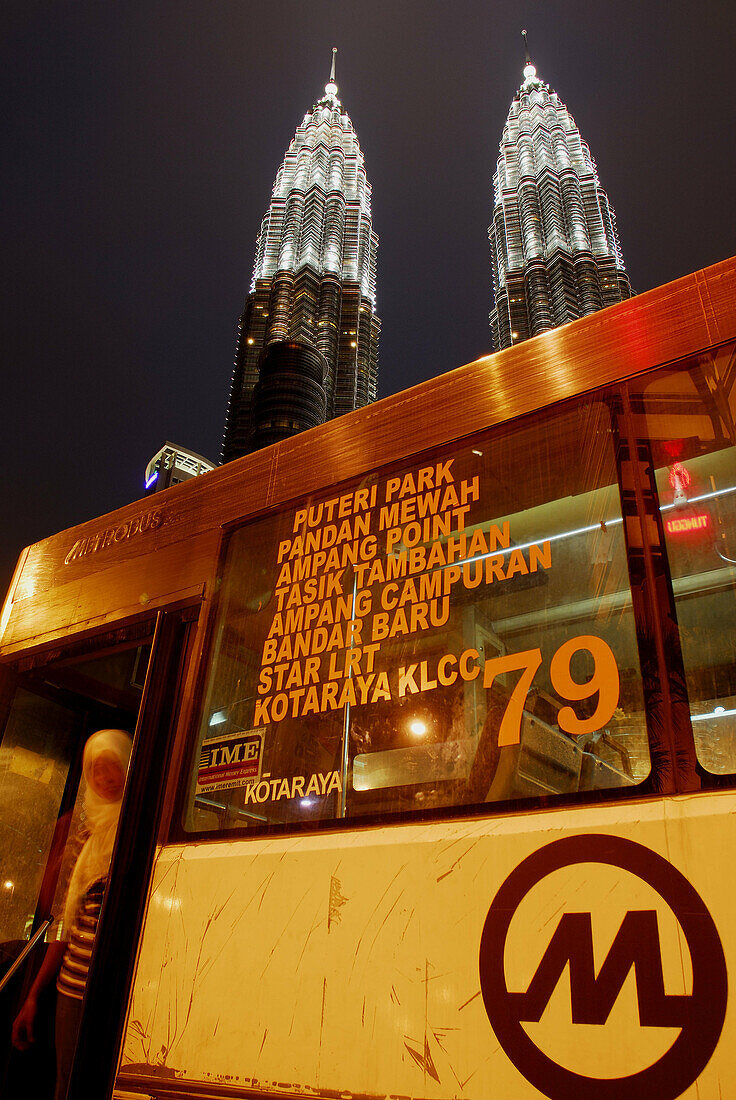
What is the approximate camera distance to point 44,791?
404 centimetres

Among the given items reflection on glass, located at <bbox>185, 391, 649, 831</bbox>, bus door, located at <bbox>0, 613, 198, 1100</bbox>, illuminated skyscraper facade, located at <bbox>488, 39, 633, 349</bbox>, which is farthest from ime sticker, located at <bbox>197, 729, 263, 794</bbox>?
illuminated skyscraper facade, located at <bbox>488, 39, 633, 349</bbox>

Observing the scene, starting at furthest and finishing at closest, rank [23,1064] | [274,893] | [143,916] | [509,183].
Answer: [509,183]
[23,1064]
[143,916]
[274,893]

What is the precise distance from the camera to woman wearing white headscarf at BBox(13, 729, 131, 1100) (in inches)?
107

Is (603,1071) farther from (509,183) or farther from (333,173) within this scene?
(333,173)

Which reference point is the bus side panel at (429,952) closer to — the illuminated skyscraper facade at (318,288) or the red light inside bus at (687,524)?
the red light inside bus at (687,524)

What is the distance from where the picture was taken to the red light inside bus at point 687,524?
5.99 feet

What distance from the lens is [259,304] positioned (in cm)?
6650

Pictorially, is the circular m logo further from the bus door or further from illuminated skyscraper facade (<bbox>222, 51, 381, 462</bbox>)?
illuminated skyscraper facade (<bbox>222, 51, 381, 462</bbox>)

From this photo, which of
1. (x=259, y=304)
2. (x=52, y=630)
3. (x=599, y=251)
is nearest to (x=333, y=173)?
(x=259, y=304)

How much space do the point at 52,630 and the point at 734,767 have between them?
2935 millimetres

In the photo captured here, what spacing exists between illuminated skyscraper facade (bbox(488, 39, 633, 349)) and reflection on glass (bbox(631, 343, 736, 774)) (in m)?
57.3

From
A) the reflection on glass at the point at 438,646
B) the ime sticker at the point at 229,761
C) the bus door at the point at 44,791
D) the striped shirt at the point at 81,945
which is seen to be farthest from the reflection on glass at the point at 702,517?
→ the striped shirt at the point at 81,945

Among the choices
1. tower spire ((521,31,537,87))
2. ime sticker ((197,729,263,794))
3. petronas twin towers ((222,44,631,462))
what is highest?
tower spire ((521,31,537,87))

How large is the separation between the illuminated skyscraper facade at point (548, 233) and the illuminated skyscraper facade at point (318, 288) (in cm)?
1199
